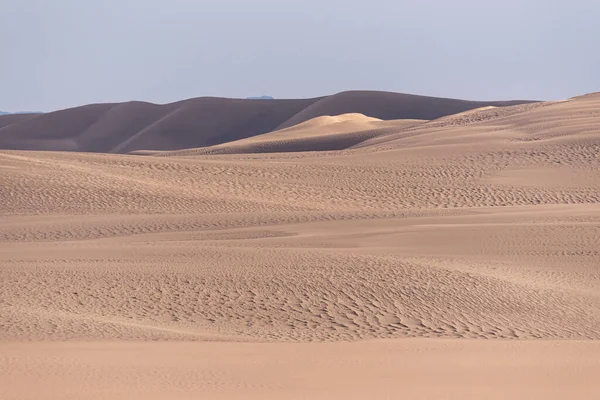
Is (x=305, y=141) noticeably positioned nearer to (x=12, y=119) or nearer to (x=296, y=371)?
(x=296, y=371)

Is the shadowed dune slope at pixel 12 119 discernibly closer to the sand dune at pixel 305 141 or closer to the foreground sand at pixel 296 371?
the sand dune at pixel 305 141

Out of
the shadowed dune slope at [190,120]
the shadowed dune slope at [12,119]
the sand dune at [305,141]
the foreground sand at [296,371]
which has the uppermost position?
the shadowed dune slope at [12,119]

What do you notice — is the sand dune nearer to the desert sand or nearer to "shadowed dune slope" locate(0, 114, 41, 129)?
the desert sand

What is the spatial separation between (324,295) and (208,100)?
291ft

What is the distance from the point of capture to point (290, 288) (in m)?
11.4

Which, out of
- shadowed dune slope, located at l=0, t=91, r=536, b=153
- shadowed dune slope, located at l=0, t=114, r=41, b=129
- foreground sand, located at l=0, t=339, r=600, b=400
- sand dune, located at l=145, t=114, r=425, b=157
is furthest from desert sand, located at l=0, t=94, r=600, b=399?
shadowed dune slope, located at l=0, t=114, r=41, b=129

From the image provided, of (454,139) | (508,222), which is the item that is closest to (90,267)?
(508,222)

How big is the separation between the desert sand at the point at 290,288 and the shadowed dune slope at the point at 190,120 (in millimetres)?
62096

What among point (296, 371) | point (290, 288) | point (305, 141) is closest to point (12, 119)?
point (305, 141)

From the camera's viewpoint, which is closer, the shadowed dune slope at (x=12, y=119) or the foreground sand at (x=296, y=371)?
the foreground sand at (x=296, y=371)

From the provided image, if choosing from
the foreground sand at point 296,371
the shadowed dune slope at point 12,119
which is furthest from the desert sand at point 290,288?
the shadowed dune slope at point 12,119

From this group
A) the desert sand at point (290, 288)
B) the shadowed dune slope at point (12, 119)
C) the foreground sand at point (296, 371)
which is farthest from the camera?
the shadowed dune slope at point (12, 119)

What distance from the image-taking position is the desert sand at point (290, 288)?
22.9 ft

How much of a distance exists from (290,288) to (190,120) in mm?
82419
